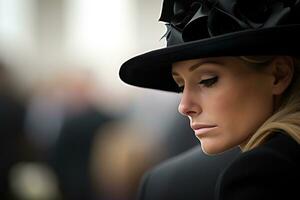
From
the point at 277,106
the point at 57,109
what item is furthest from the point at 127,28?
the point at 277,106

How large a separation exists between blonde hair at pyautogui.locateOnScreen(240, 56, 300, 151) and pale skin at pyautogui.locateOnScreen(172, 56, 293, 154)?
1cm

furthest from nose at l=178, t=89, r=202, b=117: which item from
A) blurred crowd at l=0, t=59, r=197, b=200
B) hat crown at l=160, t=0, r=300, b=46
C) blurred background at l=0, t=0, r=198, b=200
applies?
blurred crowd at l=0, t=59, r=197, b=200

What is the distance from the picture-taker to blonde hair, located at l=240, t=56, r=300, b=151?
1.17m

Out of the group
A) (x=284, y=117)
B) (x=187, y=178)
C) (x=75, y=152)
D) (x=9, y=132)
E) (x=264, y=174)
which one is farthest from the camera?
(x=75, y=152)

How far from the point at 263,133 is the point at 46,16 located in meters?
6.94

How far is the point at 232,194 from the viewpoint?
111 centimetres

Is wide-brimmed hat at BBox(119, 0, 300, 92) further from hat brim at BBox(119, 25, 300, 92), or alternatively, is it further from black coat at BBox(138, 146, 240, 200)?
black coat at BBox(138, 146, 240, 200)

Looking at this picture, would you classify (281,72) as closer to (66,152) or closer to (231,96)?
(231,96)

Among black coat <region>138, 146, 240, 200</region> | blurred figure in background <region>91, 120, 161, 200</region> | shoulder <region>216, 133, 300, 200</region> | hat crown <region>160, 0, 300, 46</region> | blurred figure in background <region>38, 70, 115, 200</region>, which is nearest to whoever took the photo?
shoulder <region>216, 133, 300, 200</region>

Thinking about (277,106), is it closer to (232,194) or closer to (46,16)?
(232,194)

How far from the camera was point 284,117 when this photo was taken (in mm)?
1195

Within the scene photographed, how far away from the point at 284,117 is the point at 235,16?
8.1 inches

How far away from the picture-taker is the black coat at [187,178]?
4.71ft

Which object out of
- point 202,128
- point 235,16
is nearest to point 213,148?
point 202,128
